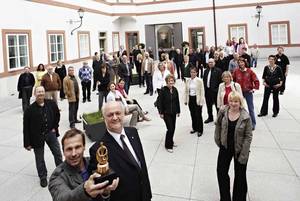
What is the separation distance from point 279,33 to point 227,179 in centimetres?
2245

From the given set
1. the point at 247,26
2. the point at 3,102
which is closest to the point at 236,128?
the point at 3,102

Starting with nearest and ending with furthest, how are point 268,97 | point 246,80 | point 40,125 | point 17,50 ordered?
point 40,125
point 246,80
point 268,97
point 17,50

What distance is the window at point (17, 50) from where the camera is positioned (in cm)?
1366

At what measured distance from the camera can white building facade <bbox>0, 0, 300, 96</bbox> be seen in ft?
51.5

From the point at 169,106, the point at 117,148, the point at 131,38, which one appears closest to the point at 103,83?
the point at 169,106

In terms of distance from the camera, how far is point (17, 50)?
14.1 metres

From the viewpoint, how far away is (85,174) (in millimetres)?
2424

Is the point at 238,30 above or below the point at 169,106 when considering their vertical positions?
above

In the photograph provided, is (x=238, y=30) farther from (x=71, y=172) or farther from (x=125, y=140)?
(x=71, y=172)

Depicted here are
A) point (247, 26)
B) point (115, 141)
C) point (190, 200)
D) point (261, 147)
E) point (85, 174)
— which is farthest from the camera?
point (247, 26)

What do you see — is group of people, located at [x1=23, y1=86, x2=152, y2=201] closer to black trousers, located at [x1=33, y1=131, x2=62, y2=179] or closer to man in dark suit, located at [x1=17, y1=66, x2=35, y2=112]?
black trousers, located at [x1=33, y1=131, x2=62, y2=179]

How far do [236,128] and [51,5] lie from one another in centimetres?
1499

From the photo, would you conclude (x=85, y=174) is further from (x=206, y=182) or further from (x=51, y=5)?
(x=51, y=5)

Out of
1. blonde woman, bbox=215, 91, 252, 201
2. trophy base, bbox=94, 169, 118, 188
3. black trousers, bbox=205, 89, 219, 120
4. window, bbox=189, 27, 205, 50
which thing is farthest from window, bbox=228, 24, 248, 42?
trophy base, bbox=94, 169, 118, 188
